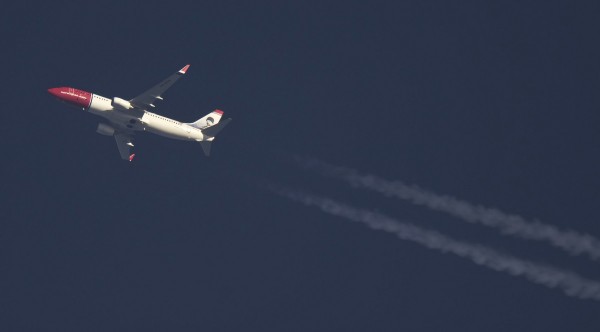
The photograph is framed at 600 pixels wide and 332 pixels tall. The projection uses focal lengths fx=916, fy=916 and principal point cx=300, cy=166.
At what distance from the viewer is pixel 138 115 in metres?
103

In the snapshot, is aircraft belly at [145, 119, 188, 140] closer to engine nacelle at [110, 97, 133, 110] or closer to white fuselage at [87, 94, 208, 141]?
white fuselage at [87, 94, 208, 141]

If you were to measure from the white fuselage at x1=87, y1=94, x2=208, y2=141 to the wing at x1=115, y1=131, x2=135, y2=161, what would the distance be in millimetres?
3903

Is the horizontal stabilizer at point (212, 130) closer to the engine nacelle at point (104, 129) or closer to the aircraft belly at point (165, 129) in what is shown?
the aircraft belly at point (165, 129)

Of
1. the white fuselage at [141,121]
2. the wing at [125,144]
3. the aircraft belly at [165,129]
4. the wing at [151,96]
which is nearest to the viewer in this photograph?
the wing at [151,96]

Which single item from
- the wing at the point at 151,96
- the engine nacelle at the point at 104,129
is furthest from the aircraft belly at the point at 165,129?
the engine nacelle at the point at 104,129

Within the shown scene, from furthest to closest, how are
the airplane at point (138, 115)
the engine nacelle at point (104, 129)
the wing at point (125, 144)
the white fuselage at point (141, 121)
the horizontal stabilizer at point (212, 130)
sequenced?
the wing at point (125, 144) < the engine nacelle at point (104, 129) < the horizontal stabilizer at point (212, 130) < the white fuselage at point (141, 121) < the airplane at point (138, 115)

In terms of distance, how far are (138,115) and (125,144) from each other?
7.47 metres

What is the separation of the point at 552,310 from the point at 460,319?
451 inches

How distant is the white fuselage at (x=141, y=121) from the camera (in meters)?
102

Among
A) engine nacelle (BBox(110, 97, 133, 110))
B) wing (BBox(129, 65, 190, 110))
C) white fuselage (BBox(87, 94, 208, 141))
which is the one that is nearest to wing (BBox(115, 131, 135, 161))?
white fuselage (BBox(87, 94, 208, 141))

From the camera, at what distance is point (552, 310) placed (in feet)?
376

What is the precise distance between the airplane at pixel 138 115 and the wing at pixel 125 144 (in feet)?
6.52

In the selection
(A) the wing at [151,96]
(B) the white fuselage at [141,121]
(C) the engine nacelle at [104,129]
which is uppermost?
(A) the wing at [151,96]

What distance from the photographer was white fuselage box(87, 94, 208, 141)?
102375 millimetres
